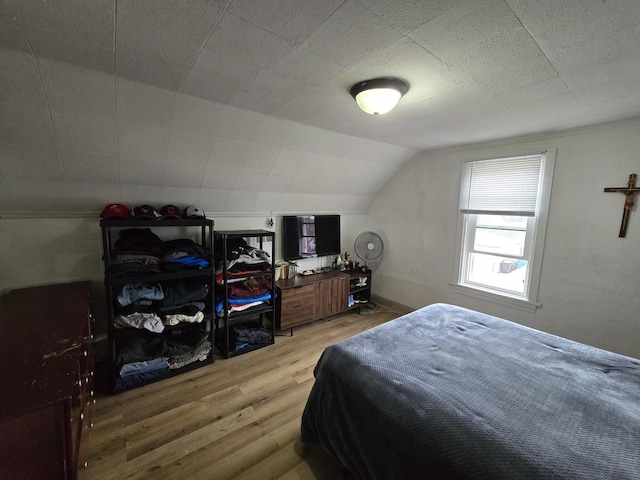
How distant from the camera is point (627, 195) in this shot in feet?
7.13

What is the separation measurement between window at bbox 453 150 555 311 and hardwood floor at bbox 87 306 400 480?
2.23 meters

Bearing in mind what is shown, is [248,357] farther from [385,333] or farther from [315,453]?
[385,333]

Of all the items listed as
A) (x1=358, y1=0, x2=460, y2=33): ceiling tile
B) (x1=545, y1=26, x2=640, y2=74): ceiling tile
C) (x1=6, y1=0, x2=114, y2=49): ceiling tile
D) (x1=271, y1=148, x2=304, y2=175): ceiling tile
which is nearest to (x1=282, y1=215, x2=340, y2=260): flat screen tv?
(x1=271, y1=148, x2=304, y2=175): ceiling tile

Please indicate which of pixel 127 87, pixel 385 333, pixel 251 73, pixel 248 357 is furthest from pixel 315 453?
pixel 127 87

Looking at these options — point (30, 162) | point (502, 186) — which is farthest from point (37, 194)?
point (502, 186)

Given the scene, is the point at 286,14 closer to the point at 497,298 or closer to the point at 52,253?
the point at 52,253

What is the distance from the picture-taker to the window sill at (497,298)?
9.01 ft

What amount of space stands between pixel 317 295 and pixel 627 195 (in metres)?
2.98

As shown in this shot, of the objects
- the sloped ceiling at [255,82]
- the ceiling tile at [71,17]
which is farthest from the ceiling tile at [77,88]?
the ceiling tile at [71,17]

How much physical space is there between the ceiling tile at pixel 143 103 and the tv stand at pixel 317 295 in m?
1.98

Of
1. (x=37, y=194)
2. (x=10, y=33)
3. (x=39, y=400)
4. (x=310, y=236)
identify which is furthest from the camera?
(x=310, y=236)

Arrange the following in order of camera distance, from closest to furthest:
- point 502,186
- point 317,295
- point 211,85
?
point 211,85 < point 502,186 < point 317,295

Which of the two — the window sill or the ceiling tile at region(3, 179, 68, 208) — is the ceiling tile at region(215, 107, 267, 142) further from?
the window sill

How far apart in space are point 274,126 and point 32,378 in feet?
6.79
